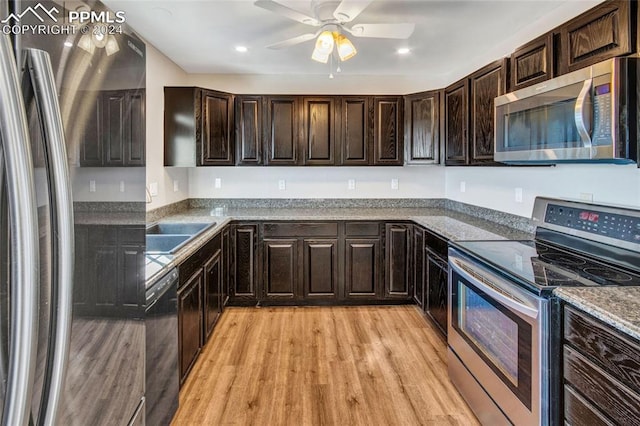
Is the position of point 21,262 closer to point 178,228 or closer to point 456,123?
point 178,228

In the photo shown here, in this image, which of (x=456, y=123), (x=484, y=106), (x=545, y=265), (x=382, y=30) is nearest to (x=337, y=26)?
(x=382, y=30)

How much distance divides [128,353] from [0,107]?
0.82m

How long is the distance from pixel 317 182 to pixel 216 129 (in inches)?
48.9

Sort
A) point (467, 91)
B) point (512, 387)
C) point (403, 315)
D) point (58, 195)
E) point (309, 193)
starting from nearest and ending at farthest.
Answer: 1. point (58, 195)
2. point (512, 387)
3. point (467, 91)
4. point (403, 315)
5. point (309, 193)

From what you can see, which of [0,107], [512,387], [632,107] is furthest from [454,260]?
[0,107]

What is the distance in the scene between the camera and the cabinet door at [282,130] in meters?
4.12

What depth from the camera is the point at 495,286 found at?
190cm

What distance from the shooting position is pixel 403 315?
12.4 feet

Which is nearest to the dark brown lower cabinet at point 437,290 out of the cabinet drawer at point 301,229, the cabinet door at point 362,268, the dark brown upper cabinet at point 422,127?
the cabinet door at point 362,268

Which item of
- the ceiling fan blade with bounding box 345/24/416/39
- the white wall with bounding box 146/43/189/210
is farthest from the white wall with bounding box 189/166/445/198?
the ceiling fan blade with bounding box 345/24/416/39

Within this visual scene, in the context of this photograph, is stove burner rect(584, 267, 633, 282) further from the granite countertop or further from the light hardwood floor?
the light hardwood floor

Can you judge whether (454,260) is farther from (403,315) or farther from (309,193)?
(309,193)

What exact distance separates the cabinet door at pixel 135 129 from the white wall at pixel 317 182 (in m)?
3.13

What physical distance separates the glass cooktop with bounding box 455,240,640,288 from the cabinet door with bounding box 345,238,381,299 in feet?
5.13
